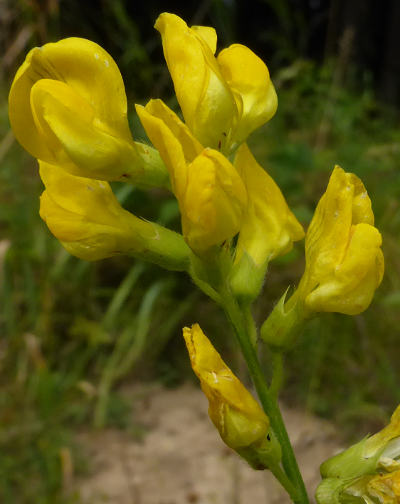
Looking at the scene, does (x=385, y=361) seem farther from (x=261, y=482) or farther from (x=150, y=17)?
(x=150, y=17)

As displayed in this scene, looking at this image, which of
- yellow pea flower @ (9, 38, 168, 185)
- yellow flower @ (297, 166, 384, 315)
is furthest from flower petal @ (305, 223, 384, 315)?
yellow pea flower @ (9, 38, 168, 185)

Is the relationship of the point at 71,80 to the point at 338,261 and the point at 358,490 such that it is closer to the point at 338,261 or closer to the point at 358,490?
the point at 338,261

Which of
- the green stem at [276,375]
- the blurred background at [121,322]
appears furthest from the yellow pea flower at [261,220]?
the blurred background at [121,322]

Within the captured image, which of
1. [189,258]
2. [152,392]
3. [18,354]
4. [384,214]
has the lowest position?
[152,392]

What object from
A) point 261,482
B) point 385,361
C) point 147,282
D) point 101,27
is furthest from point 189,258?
point 101,27

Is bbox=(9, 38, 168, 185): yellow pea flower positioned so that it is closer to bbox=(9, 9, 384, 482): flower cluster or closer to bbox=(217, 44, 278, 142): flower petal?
bbox=(9, 9, 384, 482): flower cluster

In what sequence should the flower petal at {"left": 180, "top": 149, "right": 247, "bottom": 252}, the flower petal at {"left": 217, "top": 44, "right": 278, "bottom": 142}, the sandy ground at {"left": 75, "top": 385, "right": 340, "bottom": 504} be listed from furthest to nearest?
the sandy ground at {"left": 75, "top": 385, "right": 340, "bottom": 504} → the flower petal at {"left": 217, "top": 44, "right": 278, "bottom": 142} → the flower petal at {"left": 180, "top": 149, "right": 247, "bottom": 252}
